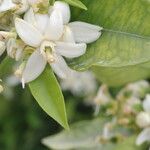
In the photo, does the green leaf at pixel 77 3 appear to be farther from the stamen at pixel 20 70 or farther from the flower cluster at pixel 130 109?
the flower cluster at pixel 130 109

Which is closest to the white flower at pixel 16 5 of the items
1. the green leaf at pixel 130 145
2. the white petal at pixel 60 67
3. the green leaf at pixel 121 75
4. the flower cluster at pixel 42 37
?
the flower cluster at pixel 42 37

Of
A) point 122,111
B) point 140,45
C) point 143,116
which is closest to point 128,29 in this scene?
point 140,45

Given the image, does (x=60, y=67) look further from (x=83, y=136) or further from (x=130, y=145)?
(x=83, y=136)

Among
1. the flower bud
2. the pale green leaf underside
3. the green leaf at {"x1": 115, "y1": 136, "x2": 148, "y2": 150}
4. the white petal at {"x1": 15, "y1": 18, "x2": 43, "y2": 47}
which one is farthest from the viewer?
the pale green leaf underside

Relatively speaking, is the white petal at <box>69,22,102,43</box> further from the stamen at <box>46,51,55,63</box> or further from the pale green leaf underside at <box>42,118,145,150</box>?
the pale green leaf underside at <box>42,118,145,150</box>

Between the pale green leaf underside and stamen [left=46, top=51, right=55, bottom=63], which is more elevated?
stamen [left=46, top=51, right=55, bottom=63]

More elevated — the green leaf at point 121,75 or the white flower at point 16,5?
the white flower at point 16,5

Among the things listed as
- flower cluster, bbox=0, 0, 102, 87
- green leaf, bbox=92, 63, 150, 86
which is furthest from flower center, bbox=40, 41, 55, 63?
green leaf, bbox=92, 63, 150, 86

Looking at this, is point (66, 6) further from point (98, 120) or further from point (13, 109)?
point (13, 109)
